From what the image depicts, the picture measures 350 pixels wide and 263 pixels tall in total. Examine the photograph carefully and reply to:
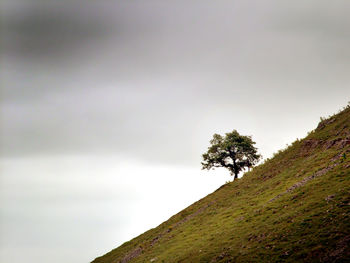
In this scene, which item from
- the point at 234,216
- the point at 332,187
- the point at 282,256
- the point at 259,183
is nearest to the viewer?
the point at 282,256

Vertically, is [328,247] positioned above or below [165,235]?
below

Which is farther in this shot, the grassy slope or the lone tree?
the lone tree

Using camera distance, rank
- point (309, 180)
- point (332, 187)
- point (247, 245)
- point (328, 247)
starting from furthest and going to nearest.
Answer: point (309, 180) → point (332, 187) → point (247, 245) → point (328, 247)

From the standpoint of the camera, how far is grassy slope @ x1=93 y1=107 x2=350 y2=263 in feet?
76.6

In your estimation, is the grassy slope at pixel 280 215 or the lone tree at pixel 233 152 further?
the lone tree at pixel 233 152

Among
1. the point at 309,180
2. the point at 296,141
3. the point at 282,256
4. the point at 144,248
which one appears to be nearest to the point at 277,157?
the point at 296,141

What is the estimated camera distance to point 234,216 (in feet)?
136

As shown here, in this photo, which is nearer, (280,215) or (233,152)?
(280,215)

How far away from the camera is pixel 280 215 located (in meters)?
31.3

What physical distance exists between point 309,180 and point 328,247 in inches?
686

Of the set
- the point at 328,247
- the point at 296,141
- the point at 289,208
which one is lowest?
the point at 328,247

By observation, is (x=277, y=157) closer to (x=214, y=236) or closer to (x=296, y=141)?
(x=296, y=141)

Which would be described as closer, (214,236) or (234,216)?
(214,236)

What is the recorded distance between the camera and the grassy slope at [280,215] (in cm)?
2336
